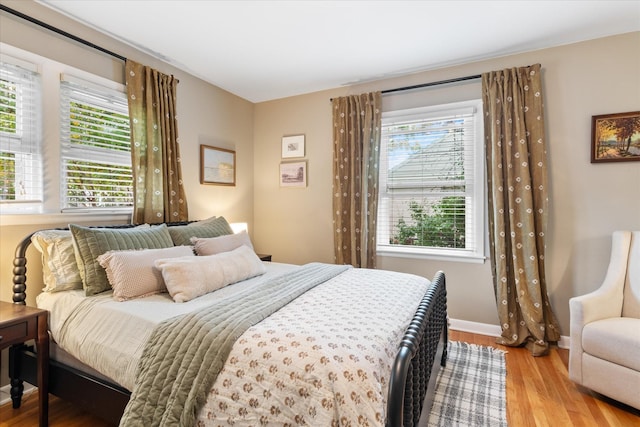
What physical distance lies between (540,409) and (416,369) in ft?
4.07

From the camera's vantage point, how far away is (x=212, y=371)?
1228mm

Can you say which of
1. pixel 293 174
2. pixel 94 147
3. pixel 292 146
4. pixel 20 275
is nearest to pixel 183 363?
pixel 20 275

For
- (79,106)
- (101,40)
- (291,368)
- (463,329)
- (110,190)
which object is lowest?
(463,329)

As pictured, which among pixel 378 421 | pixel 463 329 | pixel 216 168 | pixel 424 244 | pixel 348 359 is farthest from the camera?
pixel 216 168

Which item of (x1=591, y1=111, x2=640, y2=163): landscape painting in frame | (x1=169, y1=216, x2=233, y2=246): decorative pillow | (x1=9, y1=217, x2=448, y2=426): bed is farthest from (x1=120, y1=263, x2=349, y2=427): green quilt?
(x1=591, y1=111, x2=640, y2=163): landscape painting in frame

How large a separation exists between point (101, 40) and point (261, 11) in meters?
1.30

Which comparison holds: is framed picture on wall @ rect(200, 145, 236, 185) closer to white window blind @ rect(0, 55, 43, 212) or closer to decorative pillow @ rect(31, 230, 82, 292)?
white window blind @ rect(0, 55, 43, 212)

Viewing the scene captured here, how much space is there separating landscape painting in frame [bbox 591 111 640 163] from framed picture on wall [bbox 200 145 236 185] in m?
3.41

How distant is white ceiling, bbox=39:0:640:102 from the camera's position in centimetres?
218

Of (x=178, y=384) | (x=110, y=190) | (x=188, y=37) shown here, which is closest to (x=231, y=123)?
(x=188, y=37)

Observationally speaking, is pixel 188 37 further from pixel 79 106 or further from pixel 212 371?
pixel 212 371

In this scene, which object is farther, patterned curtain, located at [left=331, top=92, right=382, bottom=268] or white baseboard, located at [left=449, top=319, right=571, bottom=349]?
patterned curtain, located at [left=331, top=92, right=382, bottom=268]

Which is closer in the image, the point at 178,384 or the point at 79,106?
the point at 178,384

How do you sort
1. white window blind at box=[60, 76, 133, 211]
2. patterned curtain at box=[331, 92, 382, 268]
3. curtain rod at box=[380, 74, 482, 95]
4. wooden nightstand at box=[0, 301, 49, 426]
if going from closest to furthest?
1. wooden nightstand at box=[0, 301, 49, 426]
2. white window blind at box=[60, 76, 133, 211]
3. curtain rod at box=[380, 74, 482, 95]
4. patterned curtain at box=[331, 92, 382, 268]
